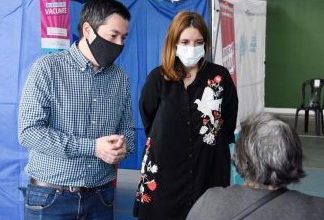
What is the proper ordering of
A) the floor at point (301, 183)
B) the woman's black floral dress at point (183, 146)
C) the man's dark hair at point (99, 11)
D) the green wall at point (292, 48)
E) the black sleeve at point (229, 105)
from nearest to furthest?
the man's dark hair at point (99, 11), the woman's black floral dress at point (183, 146), the black sleeve at point (229, 105), the floor at point (301, 183), the green wall at point (292, 48)

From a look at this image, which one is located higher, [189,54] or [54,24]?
[54,24]

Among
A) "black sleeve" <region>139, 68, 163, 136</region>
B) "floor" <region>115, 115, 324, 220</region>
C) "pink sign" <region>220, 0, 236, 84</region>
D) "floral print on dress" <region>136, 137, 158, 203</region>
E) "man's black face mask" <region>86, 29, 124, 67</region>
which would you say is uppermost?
"pink sign" <region>220, 0, 236, 84</region>

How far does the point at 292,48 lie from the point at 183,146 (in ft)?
30.5

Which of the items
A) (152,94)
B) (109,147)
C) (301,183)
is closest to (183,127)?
(152,94)

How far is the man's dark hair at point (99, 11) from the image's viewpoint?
5.43 feet

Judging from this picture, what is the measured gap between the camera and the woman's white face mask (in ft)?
7.06

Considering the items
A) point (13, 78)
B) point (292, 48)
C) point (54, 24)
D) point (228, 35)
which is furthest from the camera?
point (292, 48)

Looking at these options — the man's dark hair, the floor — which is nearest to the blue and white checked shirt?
the man's dark hair

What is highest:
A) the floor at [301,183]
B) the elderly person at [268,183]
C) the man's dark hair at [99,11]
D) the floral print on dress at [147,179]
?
the man's dark hair at [99,11]

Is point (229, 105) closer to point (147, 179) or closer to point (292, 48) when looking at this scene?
point (147, 179)

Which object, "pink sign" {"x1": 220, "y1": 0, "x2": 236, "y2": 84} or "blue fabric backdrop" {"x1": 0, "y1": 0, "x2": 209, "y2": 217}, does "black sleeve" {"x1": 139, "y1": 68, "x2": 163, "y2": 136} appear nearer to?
"blue fabric backdrop" {"x1": 0, "y1": 0, "x2": 209, "y2": 217}

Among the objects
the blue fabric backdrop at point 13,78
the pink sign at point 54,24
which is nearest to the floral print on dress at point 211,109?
the pink sign at point 54,24

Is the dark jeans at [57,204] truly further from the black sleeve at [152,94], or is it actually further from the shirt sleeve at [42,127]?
the black sleeve at [152,94]

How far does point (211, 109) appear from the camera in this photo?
2131 millimetres
